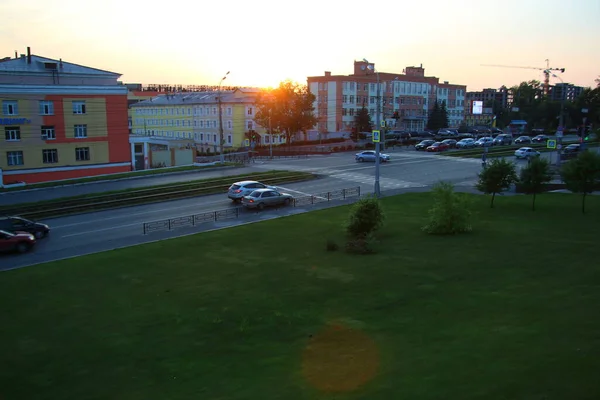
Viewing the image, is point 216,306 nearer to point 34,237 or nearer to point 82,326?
point 82,326

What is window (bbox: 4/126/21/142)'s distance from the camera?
49719 millimetres

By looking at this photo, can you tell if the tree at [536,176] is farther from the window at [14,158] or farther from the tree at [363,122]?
the tree at [363,122]

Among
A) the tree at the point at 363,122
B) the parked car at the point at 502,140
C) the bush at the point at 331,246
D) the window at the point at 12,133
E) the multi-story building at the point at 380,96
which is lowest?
the bush at the point at 331,246

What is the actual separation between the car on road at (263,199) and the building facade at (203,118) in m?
42.3

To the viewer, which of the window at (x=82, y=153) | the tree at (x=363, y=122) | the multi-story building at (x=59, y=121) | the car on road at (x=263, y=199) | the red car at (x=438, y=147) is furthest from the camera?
the tree at (x=363, y=122)

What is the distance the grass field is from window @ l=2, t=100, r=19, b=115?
3311 centimetres

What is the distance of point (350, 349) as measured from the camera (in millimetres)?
13125

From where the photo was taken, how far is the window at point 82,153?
54072mm

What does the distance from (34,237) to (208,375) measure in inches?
756

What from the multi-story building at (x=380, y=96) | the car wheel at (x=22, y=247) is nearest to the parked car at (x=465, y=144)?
the multi-story building at (x=380, y=96)

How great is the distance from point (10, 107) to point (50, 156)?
5.75m

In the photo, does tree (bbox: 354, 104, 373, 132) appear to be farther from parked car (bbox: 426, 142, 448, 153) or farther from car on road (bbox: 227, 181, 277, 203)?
car on road (bbox: 227, 181, 277, 203)

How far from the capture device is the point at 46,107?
169ft

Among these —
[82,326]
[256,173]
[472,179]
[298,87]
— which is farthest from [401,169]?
[82,326]
